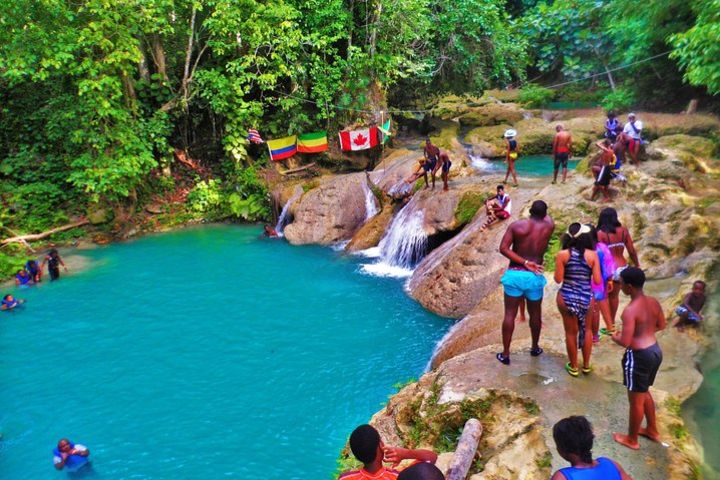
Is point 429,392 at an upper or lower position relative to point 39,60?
lower

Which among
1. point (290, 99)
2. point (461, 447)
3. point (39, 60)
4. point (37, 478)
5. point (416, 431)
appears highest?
point (39, 60)

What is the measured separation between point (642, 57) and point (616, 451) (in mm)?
21399

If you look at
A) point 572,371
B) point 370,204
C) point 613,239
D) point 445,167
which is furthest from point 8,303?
point 613,239

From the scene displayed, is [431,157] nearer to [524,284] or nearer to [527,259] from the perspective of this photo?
[527,259]

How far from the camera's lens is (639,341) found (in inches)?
173

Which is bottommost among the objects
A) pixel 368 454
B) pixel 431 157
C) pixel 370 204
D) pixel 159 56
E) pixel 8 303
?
pixel 8 303

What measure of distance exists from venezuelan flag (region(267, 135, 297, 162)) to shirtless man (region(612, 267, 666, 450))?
17.4m

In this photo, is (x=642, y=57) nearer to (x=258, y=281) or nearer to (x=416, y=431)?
(x=258, y=281)

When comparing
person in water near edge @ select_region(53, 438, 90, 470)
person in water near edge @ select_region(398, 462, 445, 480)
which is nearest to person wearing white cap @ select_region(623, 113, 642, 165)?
person in water near edge @ select_region(398, 462, 445, 480)

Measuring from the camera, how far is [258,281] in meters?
14.1

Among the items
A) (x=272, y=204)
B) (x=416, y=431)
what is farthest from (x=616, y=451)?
(x=272, y=204)

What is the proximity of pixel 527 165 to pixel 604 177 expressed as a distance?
370 inches

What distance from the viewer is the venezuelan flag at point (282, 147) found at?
66.6 feet

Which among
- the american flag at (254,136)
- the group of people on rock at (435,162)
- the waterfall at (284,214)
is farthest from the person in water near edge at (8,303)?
the group of people on rock at (435,162)
